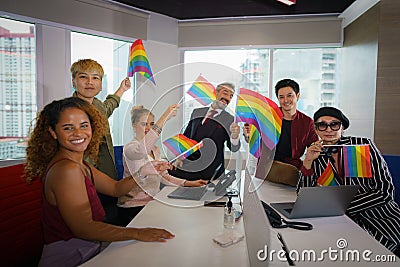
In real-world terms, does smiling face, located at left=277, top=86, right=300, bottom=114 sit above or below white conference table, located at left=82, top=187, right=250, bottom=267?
above

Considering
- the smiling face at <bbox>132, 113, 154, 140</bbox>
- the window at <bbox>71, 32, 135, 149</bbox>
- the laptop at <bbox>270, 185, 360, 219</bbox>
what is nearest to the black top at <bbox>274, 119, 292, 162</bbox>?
the laptop at <bbox>270, 185, 360, 219</bbox>

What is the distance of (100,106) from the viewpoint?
2.34 meters

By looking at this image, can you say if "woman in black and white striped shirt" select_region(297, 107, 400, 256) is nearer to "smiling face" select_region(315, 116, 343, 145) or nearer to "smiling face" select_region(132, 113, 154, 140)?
"smiling face" select_region(315, 116, 343, 145)

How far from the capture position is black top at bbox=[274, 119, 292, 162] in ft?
7.10

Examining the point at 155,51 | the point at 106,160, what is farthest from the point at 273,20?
the point at 106,160

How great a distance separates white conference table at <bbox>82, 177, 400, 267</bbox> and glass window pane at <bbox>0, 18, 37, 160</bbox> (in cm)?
205

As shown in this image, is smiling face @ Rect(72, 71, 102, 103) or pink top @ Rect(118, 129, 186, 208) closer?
pink top @ Rect(118, 129, 186, 208)

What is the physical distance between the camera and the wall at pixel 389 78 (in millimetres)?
2750

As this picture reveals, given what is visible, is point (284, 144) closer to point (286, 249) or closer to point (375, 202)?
point (375, 202)

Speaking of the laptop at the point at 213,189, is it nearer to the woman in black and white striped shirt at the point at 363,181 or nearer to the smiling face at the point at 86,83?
the woman in black and white striped shirt at the point at 363,181

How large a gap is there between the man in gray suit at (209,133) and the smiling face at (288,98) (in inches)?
42.5

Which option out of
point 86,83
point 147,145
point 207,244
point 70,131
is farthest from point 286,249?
point 86,83

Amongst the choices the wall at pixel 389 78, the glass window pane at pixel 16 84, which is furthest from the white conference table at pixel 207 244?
the glass window pane at pixel 16 84

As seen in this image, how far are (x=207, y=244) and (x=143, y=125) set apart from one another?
555mm
